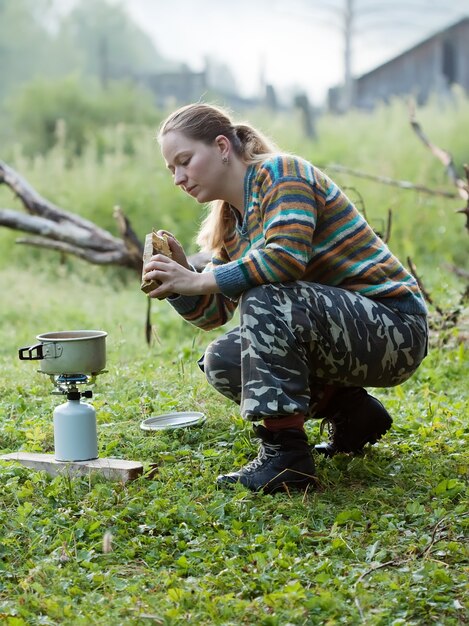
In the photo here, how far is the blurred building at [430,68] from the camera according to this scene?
2066 centimetres

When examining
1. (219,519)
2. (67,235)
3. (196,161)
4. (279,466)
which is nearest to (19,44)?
(67,235)

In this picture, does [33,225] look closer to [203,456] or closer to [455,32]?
[203,456]

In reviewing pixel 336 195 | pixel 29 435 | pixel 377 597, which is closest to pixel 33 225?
pixel 29 435

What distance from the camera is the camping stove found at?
10.3 ft

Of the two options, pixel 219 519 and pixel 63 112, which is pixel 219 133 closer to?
pixel 219 519

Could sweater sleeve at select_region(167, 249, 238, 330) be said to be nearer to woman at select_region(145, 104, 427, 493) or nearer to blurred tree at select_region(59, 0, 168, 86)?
woman at select_region(145, 104, 427, 493)

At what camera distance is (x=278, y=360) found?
116 inches

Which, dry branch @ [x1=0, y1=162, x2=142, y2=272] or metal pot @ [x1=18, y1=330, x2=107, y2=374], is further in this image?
dry branch @ [x1=0, y1=162, x2=142, y2=272]

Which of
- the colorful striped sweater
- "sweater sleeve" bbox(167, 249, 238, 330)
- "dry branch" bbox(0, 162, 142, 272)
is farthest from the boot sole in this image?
"dry branch" bbox(0, 162, 142, 272)

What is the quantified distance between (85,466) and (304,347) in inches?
33.5

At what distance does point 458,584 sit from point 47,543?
3.83 feet

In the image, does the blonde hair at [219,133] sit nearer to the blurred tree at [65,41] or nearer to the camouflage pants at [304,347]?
the camouflage pants at [304,347]

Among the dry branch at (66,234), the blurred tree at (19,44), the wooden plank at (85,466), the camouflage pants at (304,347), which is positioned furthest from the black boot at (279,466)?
the blurred tree at (19,44)

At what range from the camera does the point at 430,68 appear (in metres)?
21.0
